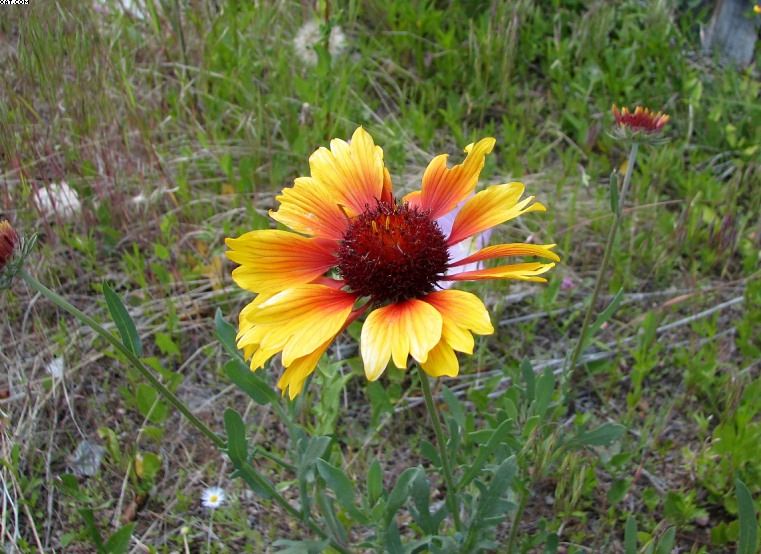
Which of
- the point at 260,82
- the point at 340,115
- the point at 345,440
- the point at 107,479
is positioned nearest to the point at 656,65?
the point at 340,115

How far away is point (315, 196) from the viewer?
1.65 metres

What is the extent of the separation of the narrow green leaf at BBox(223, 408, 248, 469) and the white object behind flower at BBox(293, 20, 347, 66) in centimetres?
215

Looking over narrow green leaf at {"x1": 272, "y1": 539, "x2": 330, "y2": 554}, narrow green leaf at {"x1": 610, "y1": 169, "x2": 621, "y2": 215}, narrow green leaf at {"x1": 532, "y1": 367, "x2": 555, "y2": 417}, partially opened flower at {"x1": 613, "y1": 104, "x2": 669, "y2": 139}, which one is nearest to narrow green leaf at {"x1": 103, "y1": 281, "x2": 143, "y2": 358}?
narrow green leaf at {"x1": 272, "y1": 539, "x2": 330, "y2": 554}

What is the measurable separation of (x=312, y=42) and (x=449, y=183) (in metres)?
1.93

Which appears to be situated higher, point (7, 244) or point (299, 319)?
point (7, 244)

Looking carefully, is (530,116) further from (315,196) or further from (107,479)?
(107,479)

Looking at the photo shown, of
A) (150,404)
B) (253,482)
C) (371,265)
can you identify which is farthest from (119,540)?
(371,265)

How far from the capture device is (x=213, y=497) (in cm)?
206

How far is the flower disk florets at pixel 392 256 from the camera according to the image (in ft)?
4.81

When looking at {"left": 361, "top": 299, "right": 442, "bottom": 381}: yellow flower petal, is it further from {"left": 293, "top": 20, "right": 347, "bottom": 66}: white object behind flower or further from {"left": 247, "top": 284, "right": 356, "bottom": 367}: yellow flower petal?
{"left": 293, "top": 20, "right": 347, "bottom": 66}: white object behind flower

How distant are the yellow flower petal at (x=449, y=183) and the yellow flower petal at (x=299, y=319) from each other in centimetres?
36

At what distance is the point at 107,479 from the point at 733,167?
107 inches

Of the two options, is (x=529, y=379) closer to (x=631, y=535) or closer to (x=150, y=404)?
(x=631, y=535)

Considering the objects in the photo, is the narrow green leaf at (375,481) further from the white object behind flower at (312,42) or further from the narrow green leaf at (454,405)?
the white object behind flower at (312,42)
